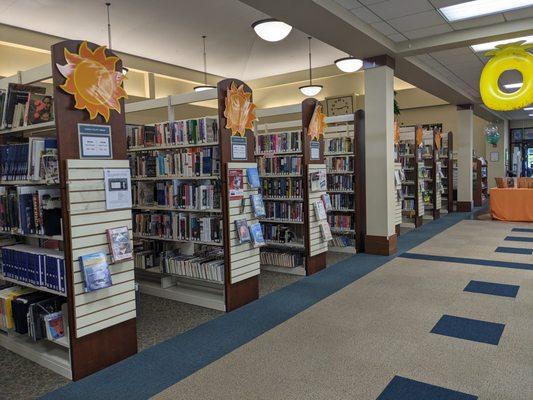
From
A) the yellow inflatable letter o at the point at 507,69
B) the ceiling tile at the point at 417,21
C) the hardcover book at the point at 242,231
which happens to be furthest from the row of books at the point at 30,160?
the yellow inflatable letter o at the point at 507,69

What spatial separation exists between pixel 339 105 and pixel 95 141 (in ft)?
36.5

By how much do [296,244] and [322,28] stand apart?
287 cm

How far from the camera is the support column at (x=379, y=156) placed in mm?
6410

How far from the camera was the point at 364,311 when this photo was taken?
13.4 ft

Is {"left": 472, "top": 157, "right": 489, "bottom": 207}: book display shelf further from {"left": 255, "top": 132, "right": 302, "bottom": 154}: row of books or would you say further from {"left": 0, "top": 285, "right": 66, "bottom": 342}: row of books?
{"left": 0, "top": 285, "right": 66, "bottom": 342}: row of books

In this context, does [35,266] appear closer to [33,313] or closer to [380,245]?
[33,313]

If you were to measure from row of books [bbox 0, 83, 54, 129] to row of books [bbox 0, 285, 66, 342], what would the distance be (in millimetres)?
1411

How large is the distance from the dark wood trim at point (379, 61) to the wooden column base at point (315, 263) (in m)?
3.08

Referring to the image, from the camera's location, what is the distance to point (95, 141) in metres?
3.01

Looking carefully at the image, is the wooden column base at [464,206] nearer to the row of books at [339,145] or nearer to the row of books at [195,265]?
the row of books at [339,145]

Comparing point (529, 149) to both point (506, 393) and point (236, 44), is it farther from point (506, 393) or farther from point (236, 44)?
A: point (506, 393)

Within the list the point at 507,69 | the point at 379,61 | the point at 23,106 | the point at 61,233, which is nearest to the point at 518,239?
the point at 507,69

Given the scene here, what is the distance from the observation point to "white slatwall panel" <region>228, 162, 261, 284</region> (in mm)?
4262

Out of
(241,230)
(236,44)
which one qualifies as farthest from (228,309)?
(236,44)
